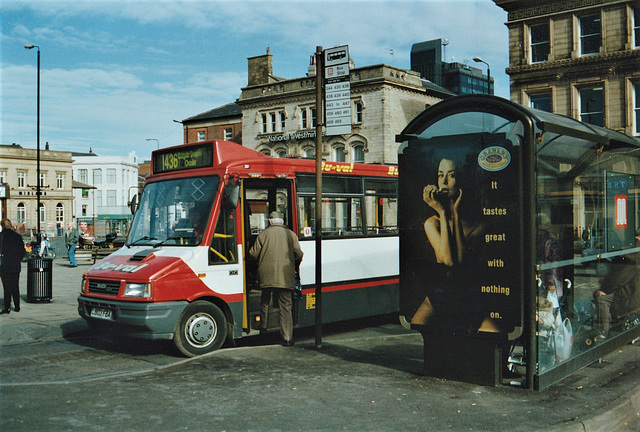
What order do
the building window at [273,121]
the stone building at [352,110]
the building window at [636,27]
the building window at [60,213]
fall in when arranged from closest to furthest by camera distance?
the building window at [636,27]
the stone building at [352,110]
the building window at [273,121]
the building window at [60,213]

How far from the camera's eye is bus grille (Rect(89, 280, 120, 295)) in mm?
8812

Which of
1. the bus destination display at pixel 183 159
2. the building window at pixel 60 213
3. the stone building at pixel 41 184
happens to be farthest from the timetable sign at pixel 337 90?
the building window at pixel 60 213

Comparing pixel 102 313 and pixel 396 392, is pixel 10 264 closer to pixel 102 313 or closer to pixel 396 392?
pixel 102 313

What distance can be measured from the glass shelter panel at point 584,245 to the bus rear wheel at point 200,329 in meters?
4.49

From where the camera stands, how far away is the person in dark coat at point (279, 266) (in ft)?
29.7

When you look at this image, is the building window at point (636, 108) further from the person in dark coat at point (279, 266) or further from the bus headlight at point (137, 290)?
the bus headlight at point (137, 290)

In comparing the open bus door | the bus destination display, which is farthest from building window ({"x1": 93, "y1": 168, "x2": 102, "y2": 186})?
the open bus door

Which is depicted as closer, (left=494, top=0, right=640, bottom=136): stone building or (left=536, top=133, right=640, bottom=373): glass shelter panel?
(left=536, top=133, right=640, bottom=373): glass shelter panel

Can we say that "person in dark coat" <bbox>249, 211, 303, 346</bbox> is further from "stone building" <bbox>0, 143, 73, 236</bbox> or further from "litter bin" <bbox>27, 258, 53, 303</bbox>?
"stone building" <bbox>0, 143, 73, 236</bbox>

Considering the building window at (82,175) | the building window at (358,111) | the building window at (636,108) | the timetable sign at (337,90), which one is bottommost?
the timetable sign at (337,90)

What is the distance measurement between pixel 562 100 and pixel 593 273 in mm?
31318

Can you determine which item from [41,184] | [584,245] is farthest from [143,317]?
[41,184]

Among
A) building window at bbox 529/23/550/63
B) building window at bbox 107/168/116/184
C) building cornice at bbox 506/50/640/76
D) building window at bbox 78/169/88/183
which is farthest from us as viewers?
building window at bbox 78/169/88/183

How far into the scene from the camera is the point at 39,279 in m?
14.3
